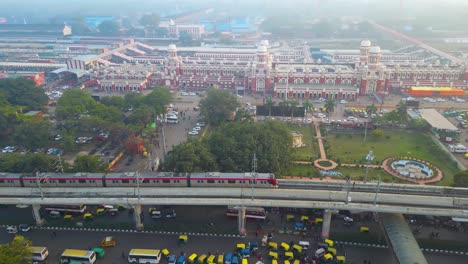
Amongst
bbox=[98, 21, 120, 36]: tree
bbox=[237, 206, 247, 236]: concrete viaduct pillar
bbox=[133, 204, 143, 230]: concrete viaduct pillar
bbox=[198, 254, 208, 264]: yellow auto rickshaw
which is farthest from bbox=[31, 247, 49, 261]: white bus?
bbox=[98, 21, 120, 36]: tree

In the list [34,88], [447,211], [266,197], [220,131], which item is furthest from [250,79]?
[447,211]

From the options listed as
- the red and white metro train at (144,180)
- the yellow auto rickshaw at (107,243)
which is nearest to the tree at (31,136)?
the red and white metro train at (144,180)

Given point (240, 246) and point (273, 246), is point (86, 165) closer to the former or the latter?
point (240, 246)

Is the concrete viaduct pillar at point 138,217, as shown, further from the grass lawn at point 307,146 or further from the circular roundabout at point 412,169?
the circular roundabout at point 412,169

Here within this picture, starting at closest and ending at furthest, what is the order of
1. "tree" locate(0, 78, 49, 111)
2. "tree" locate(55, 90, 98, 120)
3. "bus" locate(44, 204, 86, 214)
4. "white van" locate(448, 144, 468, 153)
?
"bus" locate(44, 204, 86, 214) < "white van" locate(448, 144, 468, 153) < "tree" locate(55, 90, 98, 120) < "tree" locate(0, 78, 49, 111)

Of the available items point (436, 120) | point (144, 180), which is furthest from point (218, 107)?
point (436, 120)

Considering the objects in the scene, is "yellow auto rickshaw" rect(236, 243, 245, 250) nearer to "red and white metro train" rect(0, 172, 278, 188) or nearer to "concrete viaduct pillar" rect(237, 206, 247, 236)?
"concrete viaduct pillar" rect(237, 206, 247, 236)
